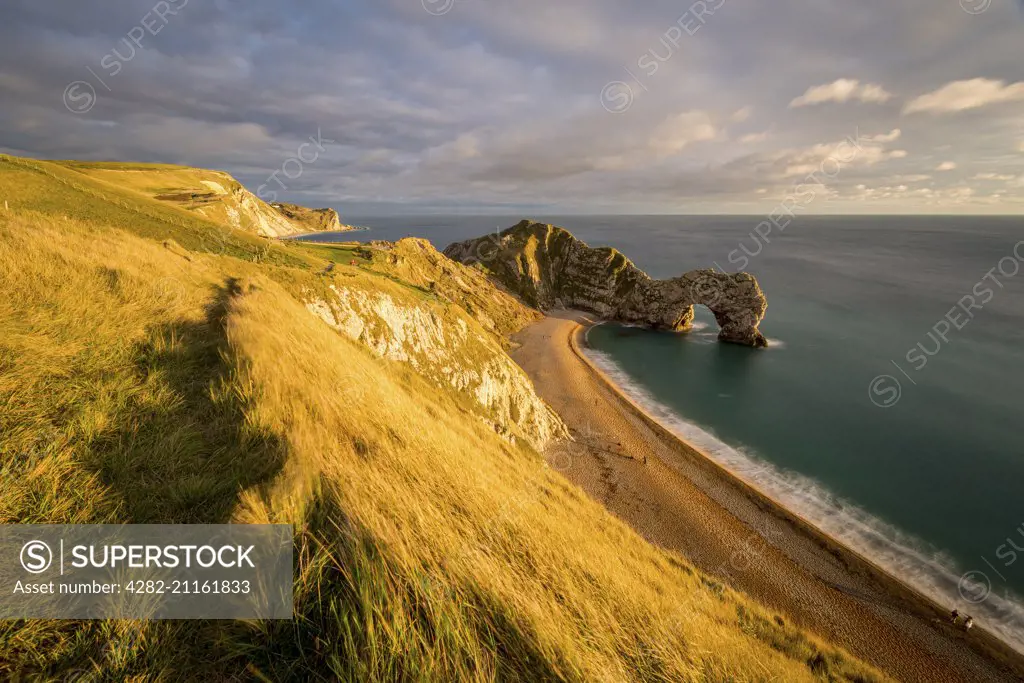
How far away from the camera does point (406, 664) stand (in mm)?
2906

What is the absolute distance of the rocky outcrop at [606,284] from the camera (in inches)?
2475

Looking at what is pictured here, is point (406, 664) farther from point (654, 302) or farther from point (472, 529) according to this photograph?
point (654, 302)

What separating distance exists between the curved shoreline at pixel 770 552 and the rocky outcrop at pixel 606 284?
3790 centimetres

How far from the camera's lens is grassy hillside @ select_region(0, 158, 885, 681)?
287 cm

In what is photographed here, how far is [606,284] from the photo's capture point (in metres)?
76.7

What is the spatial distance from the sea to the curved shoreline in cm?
247

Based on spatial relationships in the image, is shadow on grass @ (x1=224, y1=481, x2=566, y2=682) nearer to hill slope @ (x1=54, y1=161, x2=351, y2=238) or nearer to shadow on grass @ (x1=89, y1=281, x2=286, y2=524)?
shadow on grass @ (x1=89, y1=281, x2=286, y2=524)

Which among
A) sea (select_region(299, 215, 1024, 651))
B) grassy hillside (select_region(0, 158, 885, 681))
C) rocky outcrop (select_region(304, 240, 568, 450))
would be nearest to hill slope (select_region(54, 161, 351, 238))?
rocky outcrop (select_region(304, 240, 568, 450))

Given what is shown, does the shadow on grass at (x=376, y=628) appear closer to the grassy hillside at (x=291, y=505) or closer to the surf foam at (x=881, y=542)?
the grassy hillside at (x=291, y=505)

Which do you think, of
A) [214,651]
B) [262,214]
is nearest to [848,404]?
[214,651]

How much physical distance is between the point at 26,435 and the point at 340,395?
3.74 meters

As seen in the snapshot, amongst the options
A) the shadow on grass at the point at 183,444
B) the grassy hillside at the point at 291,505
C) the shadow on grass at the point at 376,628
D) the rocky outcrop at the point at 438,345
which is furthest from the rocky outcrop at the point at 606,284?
the shadow on grass at the point at 376,628

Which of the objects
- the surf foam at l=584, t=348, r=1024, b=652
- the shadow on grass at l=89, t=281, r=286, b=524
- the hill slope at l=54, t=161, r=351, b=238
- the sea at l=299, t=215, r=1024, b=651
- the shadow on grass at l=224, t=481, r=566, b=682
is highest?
the hill slope at l=54, t=161, r=351, b=238

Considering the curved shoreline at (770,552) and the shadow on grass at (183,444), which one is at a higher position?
the shadow on grass at (183,444)
